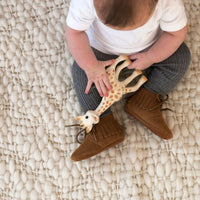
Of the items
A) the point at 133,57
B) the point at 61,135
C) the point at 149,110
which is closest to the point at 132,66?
the point at 133,57

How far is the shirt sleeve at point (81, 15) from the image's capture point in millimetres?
608

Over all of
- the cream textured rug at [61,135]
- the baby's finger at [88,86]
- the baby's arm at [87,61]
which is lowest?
the cream textured rug at [61,135]

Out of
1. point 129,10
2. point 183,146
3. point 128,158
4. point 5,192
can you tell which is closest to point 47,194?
point 5,192

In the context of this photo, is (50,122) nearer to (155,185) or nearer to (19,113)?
(19,113)

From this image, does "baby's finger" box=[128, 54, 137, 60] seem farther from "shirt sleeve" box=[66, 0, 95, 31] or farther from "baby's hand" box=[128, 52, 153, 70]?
"shirt sleeve" box=[66, 0, 95, 31]

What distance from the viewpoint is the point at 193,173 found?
69cm

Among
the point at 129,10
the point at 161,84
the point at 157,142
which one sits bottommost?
the point at 157,142

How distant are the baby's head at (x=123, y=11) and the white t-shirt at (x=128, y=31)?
0.47ft

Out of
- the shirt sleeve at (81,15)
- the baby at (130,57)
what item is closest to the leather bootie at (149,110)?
the baby at (130,57)

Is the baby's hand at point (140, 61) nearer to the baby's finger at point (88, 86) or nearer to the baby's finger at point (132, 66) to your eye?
the baby's finger at point (132, 66)

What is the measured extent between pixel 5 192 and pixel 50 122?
222mm

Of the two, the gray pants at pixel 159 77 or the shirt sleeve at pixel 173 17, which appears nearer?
the shirt sleeve at pixel 173 17

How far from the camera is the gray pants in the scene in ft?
A: 2.32

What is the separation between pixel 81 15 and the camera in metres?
0.62
